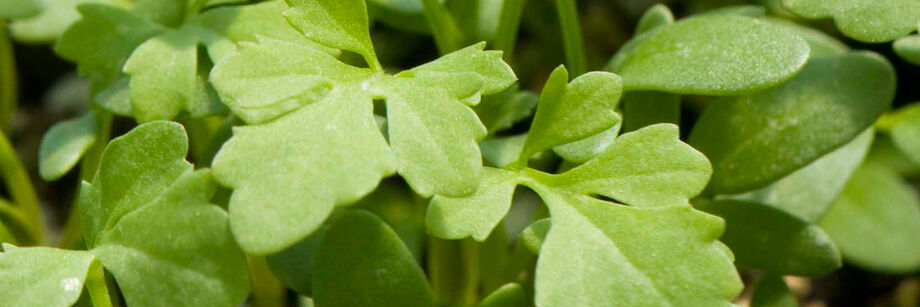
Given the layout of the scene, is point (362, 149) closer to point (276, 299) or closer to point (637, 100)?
point (637, 100)

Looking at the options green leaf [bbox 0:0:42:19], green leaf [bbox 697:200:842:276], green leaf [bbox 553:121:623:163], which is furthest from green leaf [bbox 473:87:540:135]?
green leaf [bbox 0:0:42:19]

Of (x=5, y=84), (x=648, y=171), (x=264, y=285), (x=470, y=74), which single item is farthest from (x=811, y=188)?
(x=5, y=84)

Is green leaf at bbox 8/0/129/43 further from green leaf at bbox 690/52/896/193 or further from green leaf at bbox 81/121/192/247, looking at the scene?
green leaf at bbox 690/52/896/193

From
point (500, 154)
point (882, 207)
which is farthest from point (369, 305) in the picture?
point (882, 207)

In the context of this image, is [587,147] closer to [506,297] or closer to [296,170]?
[506,297]

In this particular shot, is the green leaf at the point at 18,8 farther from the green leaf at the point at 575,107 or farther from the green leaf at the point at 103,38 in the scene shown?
the green leaf at the point at 575,107

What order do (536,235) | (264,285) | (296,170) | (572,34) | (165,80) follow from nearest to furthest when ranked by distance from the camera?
1. (296,170)
2. (536,235)
3. (165,80)
4. (572,34)
5. (264,285)

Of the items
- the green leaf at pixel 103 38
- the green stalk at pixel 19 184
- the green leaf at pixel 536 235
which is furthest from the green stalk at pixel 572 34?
the green stalk at pixel 19 184
